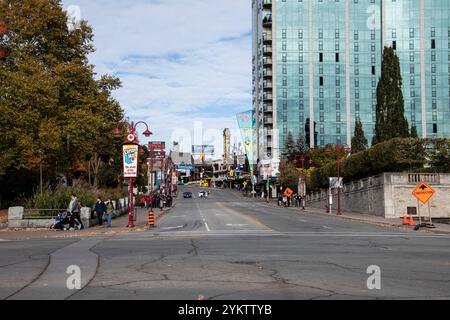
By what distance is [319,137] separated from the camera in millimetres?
132625

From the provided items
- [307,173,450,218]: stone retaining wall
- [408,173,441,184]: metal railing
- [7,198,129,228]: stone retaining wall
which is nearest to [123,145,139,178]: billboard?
[7,198,129,228]: stone retaining wall

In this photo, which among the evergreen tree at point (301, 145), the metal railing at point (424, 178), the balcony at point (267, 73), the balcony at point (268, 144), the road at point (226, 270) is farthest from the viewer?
the balcony at point (268, 144)

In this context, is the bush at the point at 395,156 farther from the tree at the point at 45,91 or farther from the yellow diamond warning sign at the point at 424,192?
the tree at the point at 45,91

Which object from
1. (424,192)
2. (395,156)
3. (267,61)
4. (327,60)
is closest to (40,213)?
(424,192)

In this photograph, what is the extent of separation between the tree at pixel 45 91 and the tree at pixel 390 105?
26564 millimetres

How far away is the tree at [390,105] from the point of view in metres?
53.8

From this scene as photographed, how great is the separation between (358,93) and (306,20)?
69.1 feet

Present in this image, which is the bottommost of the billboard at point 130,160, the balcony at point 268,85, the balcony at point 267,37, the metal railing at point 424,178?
the metal railing at point 424,178

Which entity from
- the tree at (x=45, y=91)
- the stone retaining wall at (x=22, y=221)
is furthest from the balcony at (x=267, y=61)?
the stone retaining wall at (x=22, y=221)

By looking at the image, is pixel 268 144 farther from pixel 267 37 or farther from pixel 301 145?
pixel 267 37

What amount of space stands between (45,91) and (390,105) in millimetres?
32239
